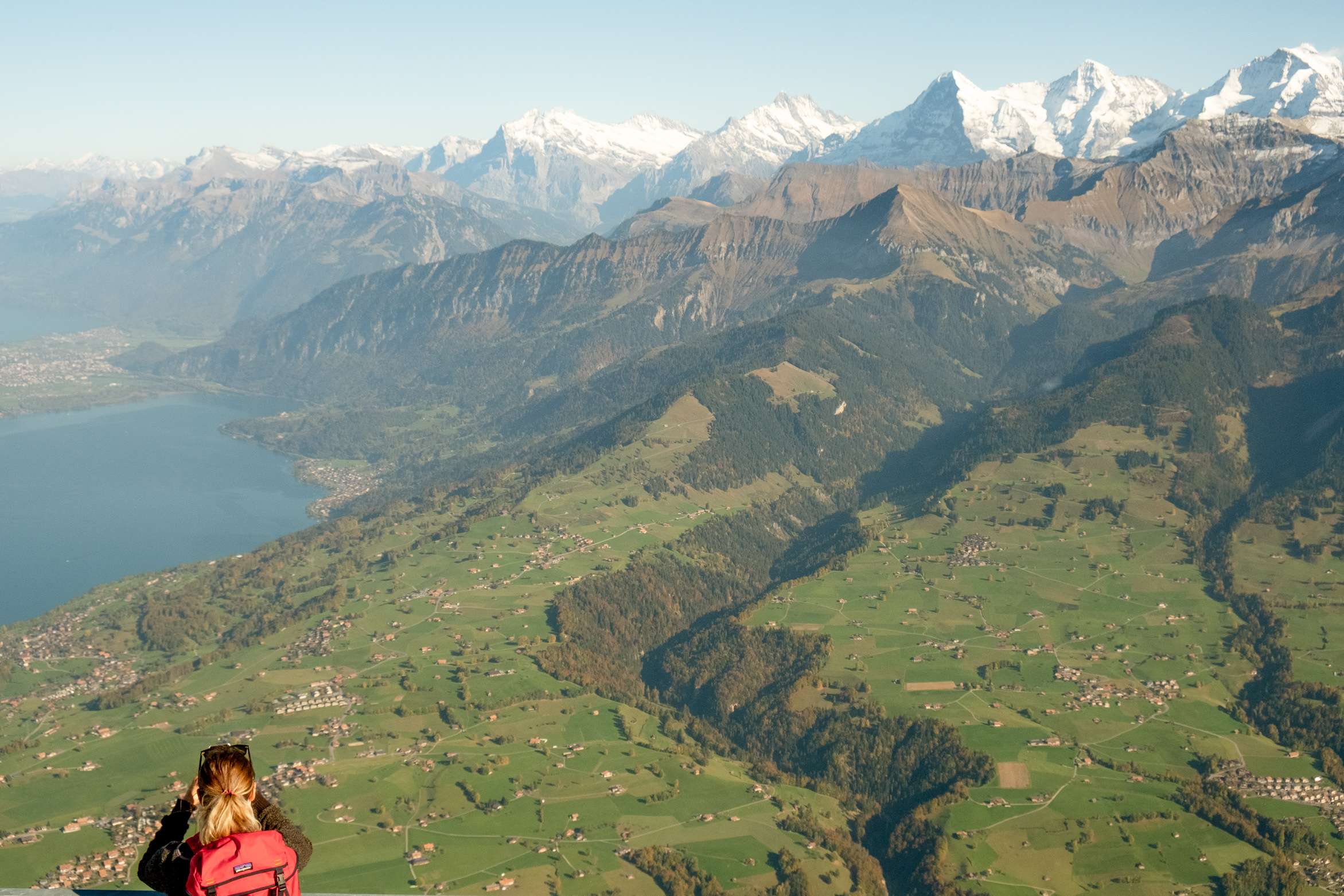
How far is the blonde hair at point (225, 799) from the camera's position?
1541 centimetres

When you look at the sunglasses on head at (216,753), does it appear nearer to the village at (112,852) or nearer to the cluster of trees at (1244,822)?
the village at (112,852)

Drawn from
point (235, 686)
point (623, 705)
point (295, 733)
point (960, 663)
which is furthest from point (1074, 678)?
point (235, 686)

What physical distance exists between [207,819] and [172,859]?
0.79m

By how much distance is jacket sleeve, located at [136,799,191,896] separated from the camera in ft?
50.8

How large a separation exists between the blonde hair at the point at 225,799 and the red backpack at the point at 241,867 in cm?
17

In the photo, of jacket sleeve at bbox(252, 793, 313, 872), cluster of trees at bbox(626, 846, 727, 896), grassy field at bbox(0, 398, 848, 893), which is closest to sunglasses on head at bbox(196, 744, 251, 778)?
jacket sleeve at bbox(252, 793, 313, 872)

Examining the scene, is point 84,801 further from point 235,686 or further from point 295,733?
point 235,686

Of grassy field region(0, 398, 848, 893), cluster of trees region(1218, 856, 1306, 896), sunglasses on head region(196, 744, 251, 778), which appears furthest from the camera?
grassy field region(0, 398, 848, 893)

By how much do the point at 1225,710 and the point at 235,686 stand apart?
158m

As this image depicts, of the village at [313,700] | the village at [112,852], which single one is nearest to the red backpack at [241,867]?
the village at [112,852]

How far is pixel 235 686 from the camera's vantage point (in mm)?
193375

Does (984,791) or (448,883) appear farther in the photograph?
(984,791)

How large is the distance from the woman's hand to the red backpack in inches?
23.1

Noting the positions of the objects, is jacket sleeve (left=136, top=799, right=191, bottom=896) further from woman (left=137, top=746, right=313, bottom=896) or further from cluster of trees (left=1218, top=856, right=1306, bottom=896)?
cluster of trees (left=1218, top=856, right=1306, bottom=896)
